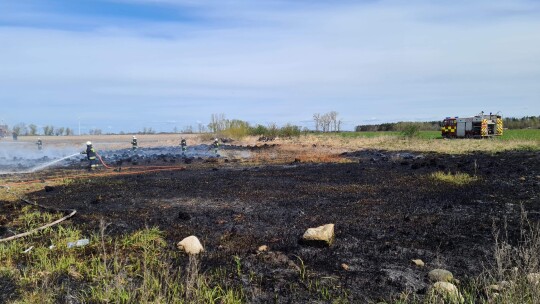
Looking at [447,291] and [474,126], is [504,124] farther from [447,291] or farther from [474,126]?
[447,291]

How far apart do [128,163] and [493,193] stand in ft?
56.5

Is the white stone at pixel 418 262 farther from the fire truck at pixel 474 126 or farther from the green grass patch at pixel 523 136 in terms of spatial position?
the fire truck at pixel 474 126

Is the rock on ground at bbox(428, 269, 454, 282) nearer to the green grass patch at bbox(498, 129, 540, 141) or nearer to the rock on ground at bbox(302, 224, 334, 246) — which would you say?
the rock on ground at bbox(302, 224, 334, 246)

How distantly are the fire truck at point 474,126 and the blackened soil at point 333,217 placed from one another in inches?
1151

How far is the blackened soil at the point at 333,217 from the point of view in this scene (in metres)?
4.55

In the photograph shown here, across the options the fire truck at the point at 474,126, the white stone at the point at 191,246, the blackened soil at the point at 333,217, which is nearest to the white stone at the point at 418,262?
the blackened soil at the point at 333,217

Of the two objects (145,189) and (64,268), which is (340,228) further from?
(145,189)

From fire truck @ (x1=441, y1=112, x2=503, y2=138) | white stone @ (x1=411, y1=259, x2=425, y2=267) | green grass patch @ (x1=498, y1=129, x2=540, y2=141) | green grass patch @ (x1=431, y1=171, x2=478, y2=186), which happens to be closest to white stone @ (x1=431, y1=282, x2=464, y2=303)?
white stone @ (x1=411, y1=259, x2=425, y2=267)

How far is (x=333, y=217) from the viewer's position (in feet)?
22.8

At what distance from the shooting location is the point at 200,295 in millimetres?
3785

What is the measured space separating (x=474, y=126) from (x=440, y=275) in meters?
40.1

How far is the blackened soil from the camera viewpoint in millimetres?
4547

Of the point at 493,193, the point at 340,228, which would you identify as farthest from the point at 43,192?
the point at 493,193

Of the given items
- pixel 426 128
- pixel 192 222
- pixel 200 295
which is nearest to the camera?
pixel 200 295
